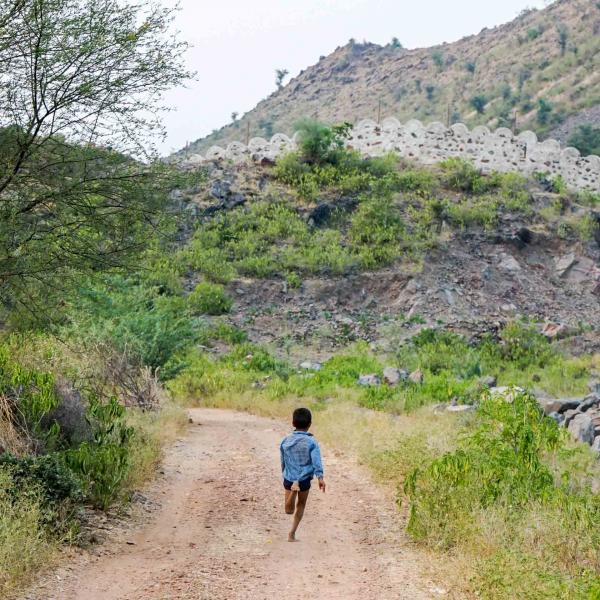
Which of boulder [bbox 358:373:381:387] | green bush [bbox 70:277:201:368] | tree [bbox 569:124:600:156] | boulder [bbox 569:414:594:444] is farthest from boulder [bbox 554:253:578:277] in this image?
tree [bbox 569:124:600:156]

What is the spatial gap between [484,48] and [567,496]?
79980 mm

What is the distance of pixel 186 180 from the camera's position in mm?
9031

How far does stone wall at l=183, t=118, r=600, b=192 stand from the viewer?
1228 inches

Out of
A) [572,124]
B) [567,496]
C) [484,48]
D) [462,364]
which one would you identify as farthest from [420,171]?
[484,48]

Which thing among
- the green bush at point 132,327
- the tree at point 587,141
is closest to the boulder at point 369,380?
the green bush at point 132,327

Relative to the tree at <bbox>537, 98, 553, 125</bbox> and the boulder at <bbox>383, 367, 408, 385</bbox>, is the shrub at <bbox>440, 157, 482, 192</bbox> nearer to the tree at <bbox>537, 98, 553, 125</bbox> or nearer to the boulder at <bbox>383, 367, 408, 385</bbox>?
the boulder at <bbox>383, 367, 408, 385</bbox>

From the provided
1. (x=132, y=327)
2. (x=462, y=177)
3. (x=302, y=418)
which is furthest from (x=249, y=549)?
(x=462, y=177)

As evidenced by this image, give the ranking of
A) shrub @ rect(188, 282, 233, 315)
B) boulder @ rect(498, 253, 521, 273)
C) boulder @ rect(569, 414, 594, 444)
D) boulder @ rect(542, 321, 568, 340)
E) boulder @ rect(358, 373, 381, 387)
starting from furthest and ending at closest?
boulder @ rect(498, 253, 521, 273), shrub @ rect(188, 282, 233, 315), boulder @ rect(542, 321, 568, 340), boulder @ rect(358, 373, 381, 387), boulder @ rect(569, 414, 594, 444)

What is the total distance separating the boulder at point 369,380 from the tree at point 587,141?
31.6 metres

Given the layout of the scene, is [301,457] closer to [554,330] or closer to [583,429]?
[583,429]

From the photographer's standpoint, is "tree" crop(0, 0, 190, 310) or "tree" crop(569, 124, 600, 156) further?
"tree" crop(569, 124, 600, 156)

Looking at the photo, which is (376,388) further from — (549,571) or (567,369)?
(549,571)

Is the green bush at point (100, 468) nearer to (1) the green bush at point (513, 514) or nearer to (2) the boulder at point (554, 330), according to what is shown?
(1) the green bush at point (513, 514)

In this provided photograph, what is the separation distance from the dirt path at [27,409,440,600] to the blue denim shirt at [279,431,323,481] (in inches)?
25.7
